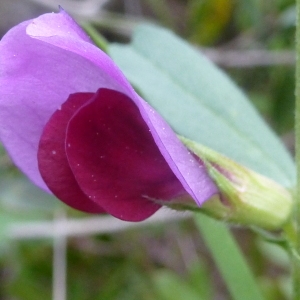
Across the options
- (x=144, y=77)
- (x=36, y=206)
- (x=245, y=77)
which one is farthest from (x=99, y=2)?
(x=144, y=77)

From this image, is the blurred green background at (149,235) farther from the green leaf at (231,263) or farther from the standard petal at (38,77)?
the standard petal at (38,77)

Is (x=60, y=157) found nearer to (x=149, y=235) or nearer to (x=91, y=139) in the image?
(x=91, y=139)

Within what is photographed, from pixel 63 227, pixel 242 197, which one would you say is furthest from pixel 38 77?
pixel 63 227

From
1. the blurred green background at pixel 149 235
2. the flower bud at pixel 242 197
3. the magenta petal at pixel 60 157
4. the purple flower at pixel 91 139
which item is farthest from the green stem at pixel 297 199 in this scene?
the blurred green background at pixel 149 235

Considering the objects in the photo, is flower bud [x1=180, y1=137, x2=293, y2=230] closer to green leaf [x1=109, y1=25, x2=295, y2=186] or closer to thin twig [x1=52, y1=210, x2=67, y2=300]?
green leaf [x1=109, y1=25, x2=295, y2=186]

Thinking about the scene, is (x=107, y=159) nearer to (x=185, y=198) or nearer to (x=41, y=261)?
(x=185, y=198)

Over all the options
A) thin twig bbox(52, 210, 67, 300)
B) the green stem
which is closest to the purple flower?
the green stem
